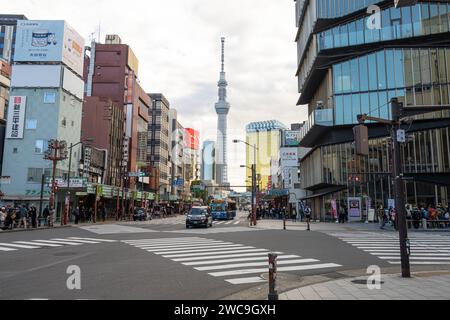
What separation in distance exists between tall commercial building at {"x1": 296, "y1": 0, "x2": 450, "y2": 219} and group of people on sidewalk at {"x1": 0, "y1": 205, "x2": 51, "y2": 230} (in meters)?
29.9

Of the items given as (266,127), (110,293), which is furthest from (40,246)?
(266,127)

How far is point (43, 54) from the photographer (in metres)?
50.8

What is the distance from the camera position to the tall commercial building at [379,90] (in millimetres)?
40219

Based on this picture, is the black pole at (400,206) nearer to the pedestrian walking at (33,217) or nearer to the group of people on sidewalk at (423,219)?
the group of people on sidewalk at (423,219)

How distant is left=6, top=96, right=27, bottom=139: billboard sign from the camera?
49.6 metres

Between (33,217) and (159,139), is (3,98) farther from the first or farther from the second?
(159,139)

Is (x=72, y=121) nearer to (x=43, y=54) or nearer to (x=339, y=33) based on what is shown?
(x=43, y=54)

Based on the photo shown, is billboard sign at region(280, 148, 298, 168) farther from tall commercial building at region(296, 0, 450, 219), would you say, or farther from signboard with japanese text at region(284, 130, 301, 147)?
tall commercial building at region(296, 0, 450, 219)

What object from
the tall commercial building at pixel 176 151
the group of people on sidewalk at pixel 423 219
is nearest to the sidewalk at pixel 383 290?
the group of people on sidewalk at pixel 423 219

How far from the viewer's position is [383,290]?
8484 mm

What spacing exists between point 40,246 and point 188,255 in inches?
322

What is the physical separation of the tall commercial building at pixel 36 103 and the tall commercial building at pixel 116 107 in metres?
11.7

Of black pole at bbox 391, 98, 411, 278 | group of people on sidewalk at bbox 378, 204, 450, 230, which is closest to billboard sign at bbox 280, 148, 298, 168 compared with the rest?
group of people on sidewalk at bbox 378, 204, 450, 230
